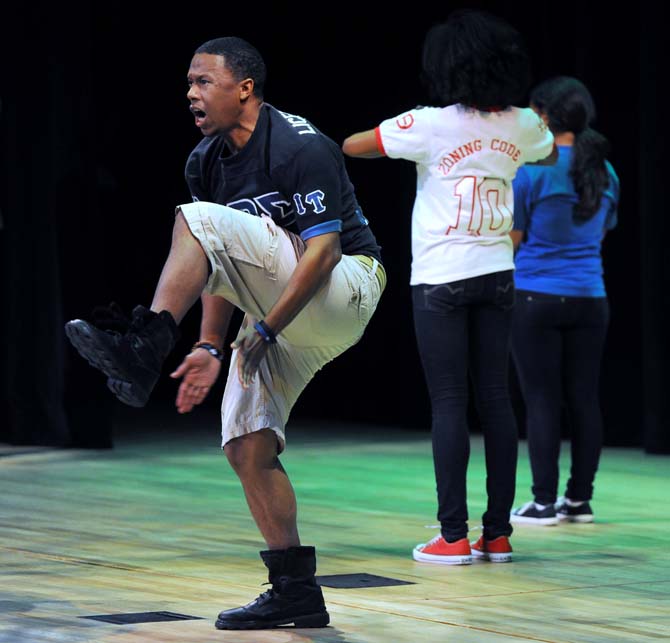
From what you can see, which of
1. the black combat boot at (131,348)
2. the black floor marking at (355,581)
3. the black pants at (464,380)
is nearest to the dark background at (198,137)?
the black pants at (464,380)

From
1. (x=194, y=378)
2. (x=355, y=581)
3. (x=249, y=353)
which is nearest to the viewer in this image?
(x=194, y=378)

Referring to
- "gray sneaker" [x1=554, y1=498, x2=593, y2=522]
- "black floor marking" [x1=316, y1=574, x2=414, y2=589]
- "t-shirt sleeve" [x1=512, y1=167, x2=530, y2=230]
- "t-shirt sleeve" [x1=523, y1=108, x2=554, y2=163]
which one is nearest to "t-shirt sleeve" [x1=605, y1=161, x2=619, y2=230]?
"t-shirt sleeve" [x1=512, y1=167, x2=530, y2=230]

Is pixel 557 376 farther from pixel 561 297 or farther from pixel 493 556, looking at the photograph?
pixel 493 556

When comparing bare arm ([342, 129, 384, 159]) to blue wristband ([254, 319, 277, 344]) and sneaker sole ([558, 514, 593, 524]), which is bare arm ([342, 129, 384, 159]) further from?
sneaker sole ([558, 514, 593, 524])

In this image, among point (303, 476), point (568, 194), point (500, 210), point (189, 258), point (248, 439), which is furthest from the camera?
point (303, 476)

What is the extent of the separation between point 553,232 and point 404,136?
1.14 meters

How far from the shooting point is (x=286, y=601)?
11.5 feet

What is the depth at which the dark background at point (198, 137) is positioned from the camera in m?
7.41

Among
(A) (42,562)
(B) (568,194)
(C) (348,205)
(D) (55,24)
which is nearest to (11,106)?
(D) (55,24)

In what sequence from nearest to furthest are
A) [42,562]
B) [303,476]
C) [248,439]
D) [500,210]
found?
[248,439]
[42,562]
[500,210]
[303,476]

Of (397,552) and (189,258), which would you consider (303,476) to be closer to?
(397,552)

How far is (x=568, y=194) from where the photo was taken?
5.48 meters

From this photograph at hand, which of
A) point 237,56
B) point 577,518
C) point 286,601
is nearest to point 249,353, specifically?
point 286,601

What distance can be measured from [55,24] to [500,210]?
3.41 m
